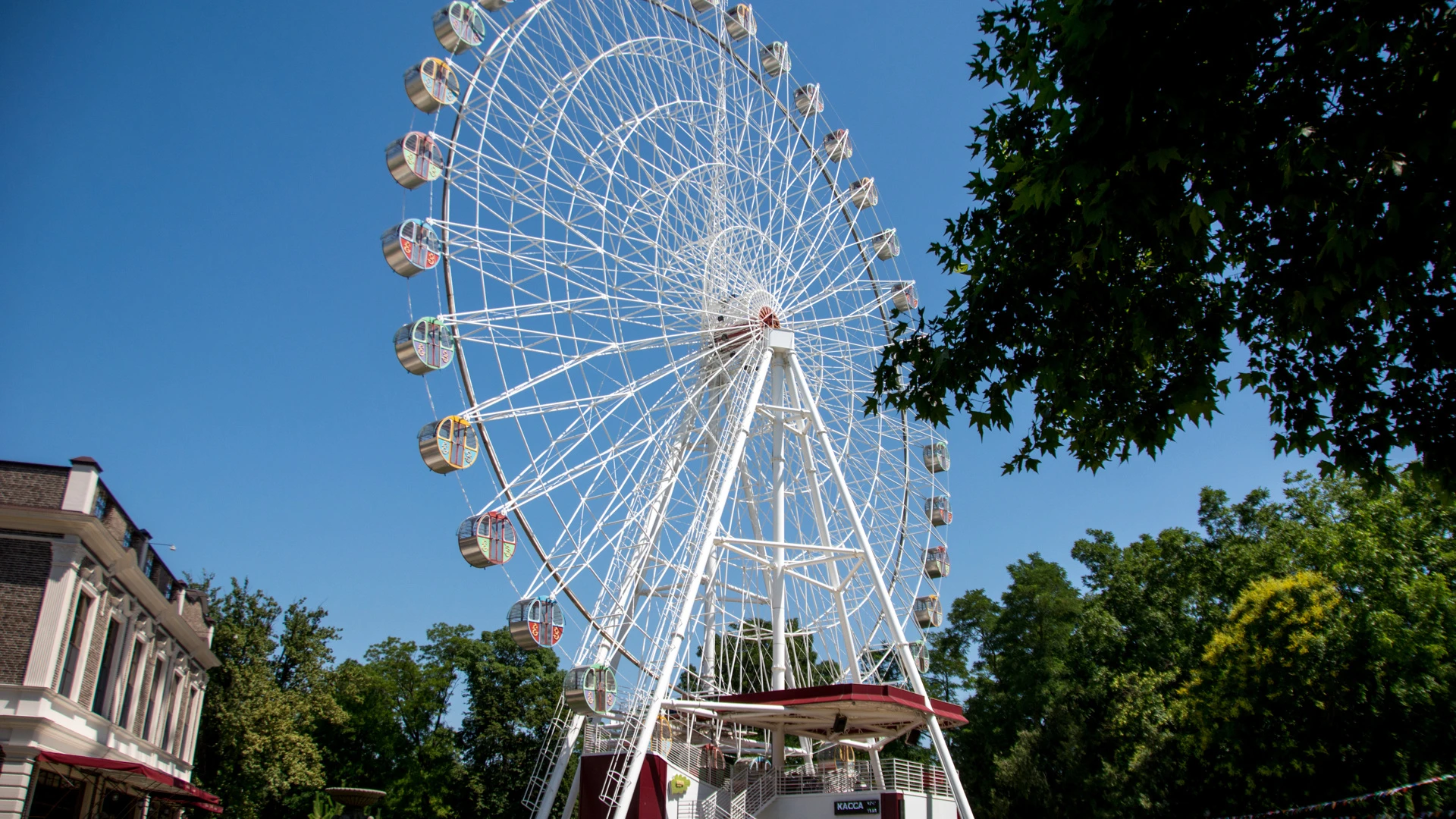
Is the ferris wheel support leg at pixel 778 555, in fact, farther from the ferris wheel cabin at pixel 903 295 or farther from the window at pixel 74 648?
the window at pixel 74 648

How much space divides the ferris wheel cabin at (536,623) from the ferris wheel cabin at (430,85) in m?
12.7

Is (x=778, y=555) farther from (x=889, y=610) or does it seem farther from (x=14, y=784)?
A: (x=14, y=784)

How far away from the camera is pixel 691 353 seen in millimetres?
30969

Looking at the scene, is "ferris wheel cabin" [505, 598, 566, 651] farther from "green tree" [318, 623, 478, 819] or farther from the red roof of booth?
"green tree" [318, 623, 478, 819]

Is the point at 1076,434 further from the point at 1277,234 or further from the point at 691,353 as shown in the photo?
the point at 691,353

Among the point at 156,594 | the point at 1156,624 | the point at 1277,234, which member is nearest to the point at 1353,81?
the point at 1277,234

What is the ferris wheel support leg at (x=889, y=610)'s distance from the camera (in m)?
25.8

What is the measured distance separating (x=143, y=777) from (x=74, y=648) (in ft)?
13.9

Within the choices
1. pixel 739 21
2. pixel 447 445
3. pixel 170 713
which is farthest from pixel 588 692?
pixel 739 21

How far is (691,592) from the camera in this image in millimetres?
25375

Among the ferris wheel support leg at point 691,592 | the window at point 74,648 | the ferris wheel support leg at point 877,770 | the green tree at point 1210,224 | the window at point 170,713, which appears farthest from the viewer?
the ferris wheel support leg at point 877,770

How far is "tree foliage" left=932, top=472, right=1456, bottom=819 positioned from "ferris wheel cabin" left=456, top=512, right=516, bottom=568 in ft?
61.2

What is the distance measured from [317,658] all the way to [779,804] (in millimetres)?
21888

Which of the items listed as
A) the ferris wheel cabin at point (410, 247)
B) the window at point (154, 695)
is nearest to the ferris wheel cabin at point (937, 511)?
the ferris wheel cabin at point (410, 247)
